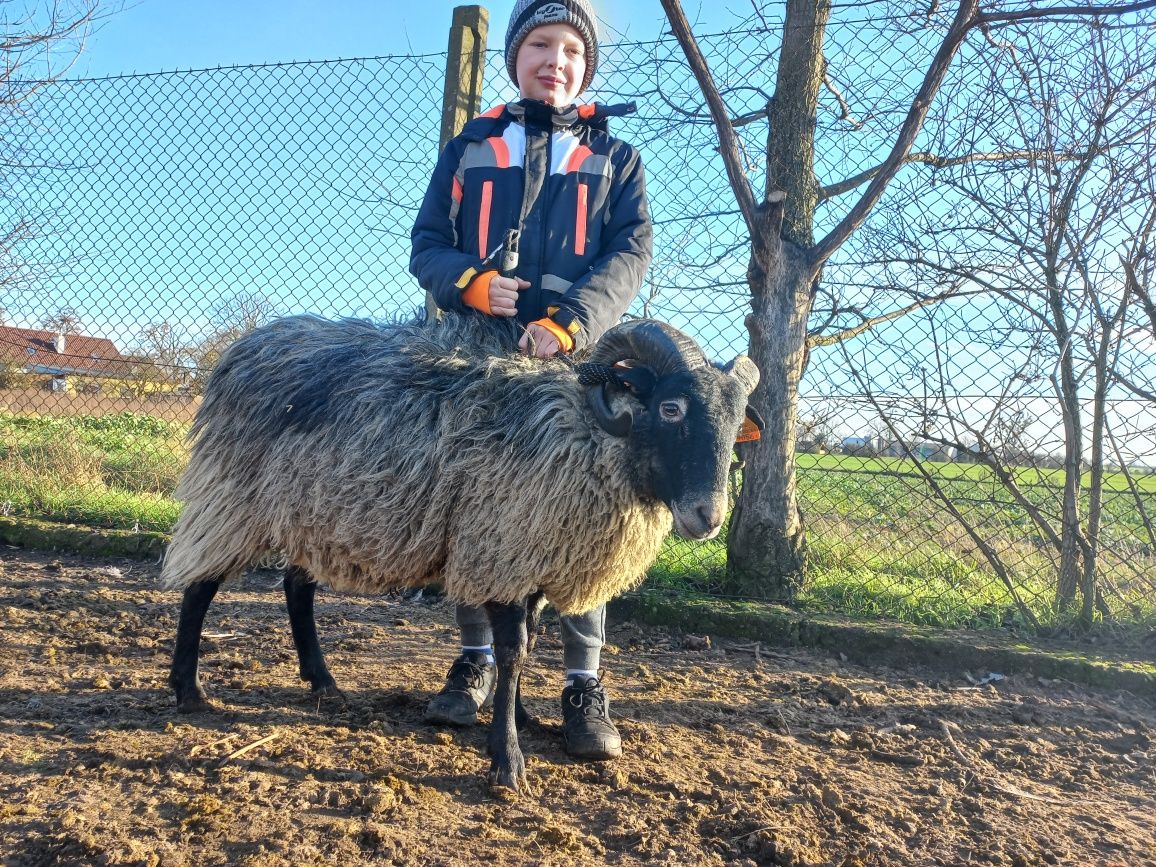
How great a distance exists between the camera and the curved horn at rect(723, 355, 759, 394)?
2.74 metres

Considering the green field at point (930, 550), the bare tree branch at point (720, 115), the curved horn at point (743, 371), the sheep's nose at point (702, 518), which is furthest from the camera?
the green field at point (930, 550)

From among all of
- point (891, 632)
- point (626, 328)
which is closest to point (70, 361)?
point (626, 328)

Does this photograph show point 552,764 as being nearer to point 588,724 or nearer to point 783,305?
point 588,724

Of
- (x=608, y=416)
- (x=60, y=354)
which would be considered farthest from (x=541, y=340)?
(x=60, y=354)

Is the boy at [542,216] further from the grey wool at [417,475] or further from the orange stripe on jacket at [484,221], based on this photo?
the grey wool at [417,475]

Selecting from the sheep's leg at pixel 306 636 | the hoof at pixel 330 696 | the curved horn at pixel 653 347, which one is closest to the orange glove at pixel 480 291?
the curved horn at pixel 653 347

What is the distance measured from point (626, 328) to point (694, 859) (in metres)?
1.63

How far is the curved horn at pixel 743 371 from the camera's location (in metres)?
2.74

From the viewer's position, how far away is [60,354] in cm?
648

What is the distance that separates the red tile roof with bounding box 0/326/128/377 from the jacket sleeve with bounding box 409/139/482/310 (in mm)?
4274

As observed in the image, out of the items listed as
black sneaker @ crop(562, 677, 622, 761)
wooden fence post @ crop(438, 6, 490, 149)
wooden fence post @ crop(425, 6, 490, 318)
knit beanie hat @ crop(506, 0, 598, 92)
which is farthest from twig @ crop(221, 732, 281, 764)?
wooden fence post @ crop(438, 6, 490, 149)

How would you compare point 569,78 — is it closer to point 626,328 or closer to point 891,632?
point 626,328

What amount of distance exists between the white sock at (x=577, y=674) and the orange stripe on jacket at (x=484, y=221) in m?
1.68

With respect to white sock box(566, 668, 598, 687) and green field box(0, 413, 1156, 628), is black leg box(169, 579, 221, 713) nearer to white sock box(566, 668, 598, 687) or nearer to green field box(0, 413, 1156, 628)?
white sock box(566, 668, 598, 687)
